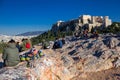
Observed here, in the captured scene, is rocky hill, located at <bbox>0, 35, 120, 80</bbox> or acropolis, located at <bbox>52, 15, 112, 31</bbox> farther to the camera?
acropolis, located at <bbox>52, 15, 112, 31</bbox>

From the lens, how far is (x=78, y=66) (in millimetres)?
14180

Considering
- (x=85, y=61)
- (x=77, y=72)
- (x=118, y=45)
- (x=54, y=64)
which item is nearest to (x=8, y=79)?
(x=54, y=64)

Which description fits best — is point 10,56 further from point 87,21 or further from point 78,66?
point 87,21

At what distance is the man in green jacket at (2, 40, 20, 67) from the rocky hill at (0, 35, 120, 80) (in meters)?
0.34

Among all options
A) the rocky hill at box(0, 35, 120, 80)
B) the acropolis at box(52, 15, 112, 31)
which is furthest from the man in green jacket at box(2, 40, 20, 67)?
the acropolis at box(52, 15, 112, 31)

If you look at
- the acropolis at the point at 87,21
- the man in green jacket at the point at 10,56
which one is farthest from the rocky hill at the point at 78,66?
the acropolis at the point at 87,21

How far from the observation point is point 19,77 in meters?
9.70

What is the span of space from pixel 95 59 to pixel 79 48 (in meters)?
2.73

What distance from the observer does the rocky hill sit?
34.7 ft

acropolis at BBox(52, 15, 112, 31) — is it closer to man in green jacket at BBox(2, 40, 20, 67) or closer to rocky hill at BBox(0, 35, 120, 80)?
rocky hill at BBox(0, 35, 120, 80)

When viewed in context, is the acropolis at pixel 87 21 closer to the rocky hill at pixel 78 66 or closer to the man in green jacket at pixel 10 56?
the rocky hill at pixel 78 66

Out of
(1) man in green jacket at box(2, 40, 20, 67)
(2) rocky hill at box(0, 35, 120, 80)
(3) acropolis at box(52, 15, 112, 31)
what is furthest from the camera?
(3) acropolis at box(52, 15, 112, 31)

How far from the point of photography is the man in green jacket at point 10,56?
37.6ft

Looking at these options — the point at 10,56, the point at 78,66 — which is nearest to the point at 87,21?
the point at 78,66
